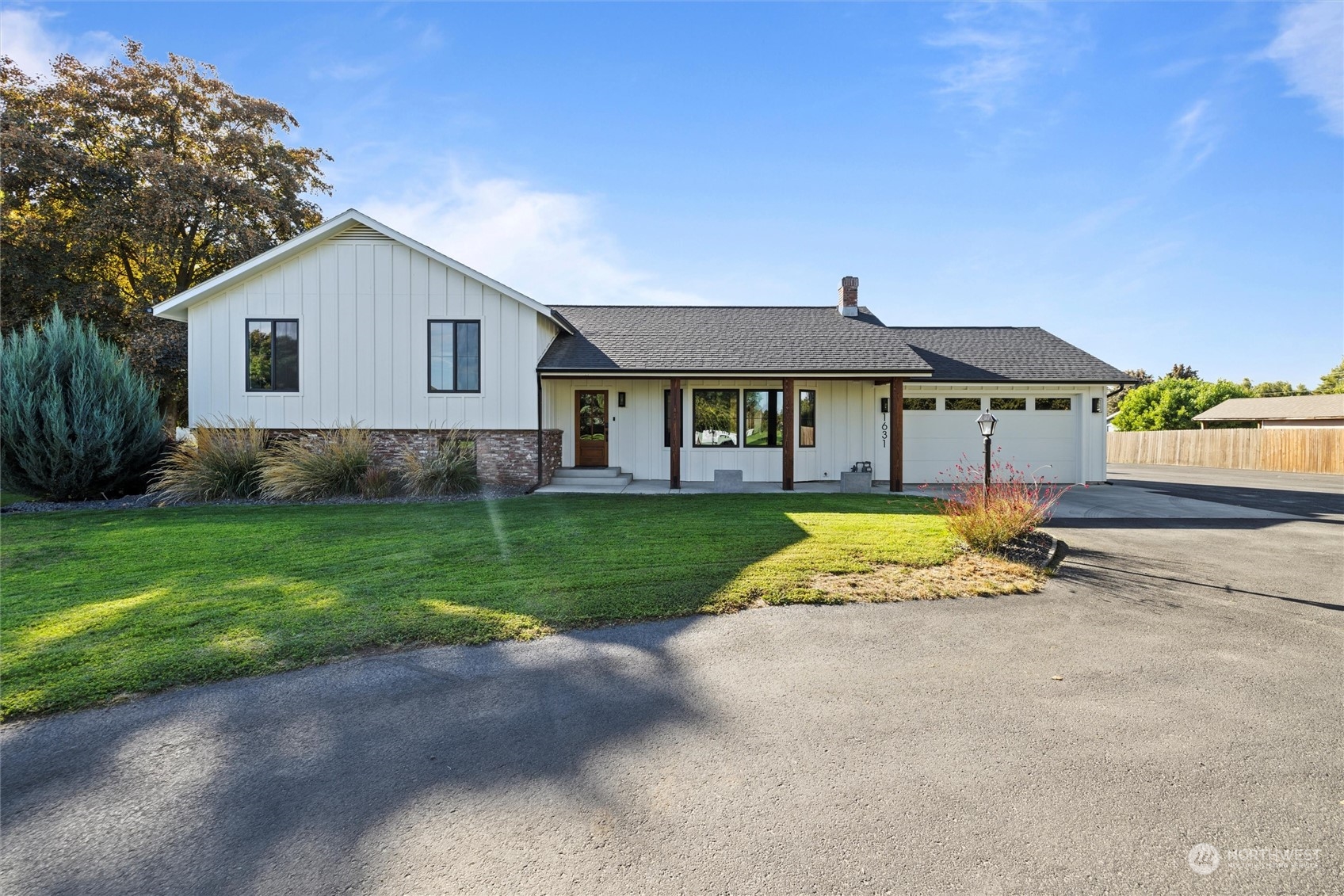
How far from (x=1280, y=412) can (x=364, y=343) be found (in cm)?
4697

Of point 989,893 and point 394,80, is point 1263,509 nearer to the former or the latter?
point 989,893

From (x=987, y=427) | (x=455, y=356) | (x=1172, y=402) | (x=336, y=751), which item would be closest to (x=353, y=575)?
(x=336, y=751)

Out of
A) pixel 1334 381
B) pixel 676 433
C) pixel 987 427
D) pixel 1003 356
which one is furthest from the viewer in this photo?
pixel 1334 381

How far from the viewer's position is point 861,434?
1584cm

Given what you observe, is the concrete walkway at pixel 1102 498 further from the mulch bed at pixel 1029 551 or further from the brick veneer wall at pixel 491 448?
the mulch bed at pixel 1029 551

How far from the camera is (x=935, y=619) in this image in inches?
200

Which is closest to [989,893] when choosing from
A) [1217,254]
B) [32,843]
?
[32,843]

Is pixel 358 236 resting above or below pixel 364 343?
above

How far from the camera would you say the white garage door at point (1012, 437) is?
16.3 meters

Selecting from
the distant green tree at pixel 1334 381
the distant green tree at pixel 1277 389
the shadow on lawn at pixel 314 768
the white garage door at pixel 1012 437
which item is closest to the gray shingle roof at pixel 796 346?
the white garage door at pixel 1012 437

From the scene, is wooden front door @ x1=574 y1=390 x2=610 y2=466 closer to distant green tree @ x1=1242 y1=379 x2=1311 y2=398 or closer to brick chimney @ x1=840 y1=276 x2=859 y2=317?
brick chimney @ x1=840 y1=276 x2=859 y2=317

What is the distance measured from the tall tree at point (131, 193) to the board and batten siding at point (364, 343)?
535cm

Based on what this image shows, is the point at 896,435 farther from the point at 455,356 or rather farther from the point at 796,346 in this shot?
the point at 455,356

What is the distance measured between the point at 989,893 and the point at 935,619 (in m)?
3.25
